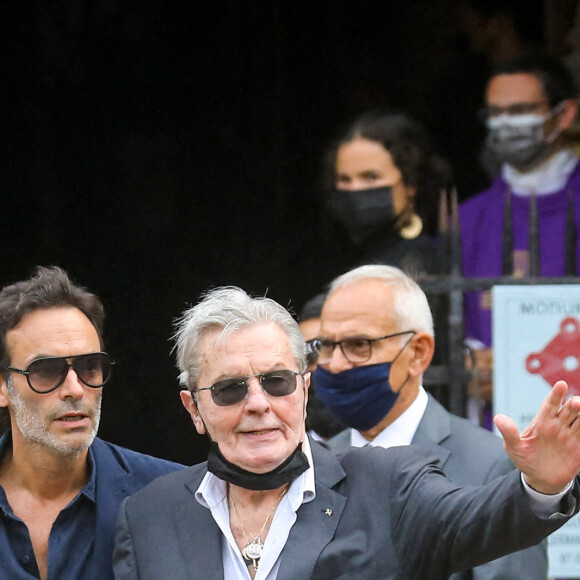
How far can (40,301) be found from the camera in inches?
139

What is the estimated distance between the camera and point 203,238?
229 inches

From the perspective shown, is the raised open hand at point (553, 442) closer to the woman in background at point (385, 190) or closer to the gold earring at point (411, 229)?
the woman in background at point (385, 190)

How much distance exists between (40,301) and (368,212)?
81.2 inches

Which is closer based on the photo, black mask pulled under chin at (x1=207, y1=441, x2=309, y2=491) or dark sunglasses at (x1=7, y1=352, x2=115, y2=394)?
black mask pulled under chin at (x1=207, y1=441, x2=309, y2=491)

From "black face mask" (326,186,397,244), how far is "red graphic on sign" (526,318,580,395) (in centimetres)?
91

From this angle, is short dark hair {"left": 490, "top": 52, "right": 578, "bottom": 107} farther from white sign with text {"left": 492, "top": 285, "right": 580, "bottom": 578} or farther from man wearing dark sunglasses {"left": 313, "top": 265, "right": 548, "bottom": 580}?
man wearing dark sunglasses {"left": 313, "top": 265, "right": 548, "bottom": 580}

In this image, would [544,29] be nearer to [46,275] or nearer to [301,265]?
[301,265]

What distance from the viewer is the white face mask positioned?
201 inches

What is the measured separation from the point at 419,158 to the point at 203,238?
1098 mm

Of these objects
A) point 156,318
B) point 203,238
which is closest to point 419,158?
point 203,238

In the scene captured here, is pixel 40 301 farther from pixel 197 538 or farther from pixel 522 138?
pixel 522 138

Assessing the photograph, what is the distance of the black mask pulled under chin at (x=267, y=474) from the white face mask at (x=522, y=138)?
2.47 meters

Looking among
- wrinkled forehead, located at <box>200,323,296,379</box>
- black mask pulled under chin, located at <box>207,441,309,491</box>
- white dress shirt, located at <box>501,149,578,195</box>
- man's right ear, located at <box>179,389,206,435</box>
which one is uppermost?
white dress shirt, located at <box>501,149,578,195</box>

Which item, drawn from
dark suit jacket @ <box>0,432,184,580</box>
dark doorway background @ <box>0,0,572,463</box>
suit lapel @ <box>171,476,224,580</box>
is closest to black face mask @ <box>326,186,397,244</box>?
dark doorway background @ <box>0,0,572,463</box>
